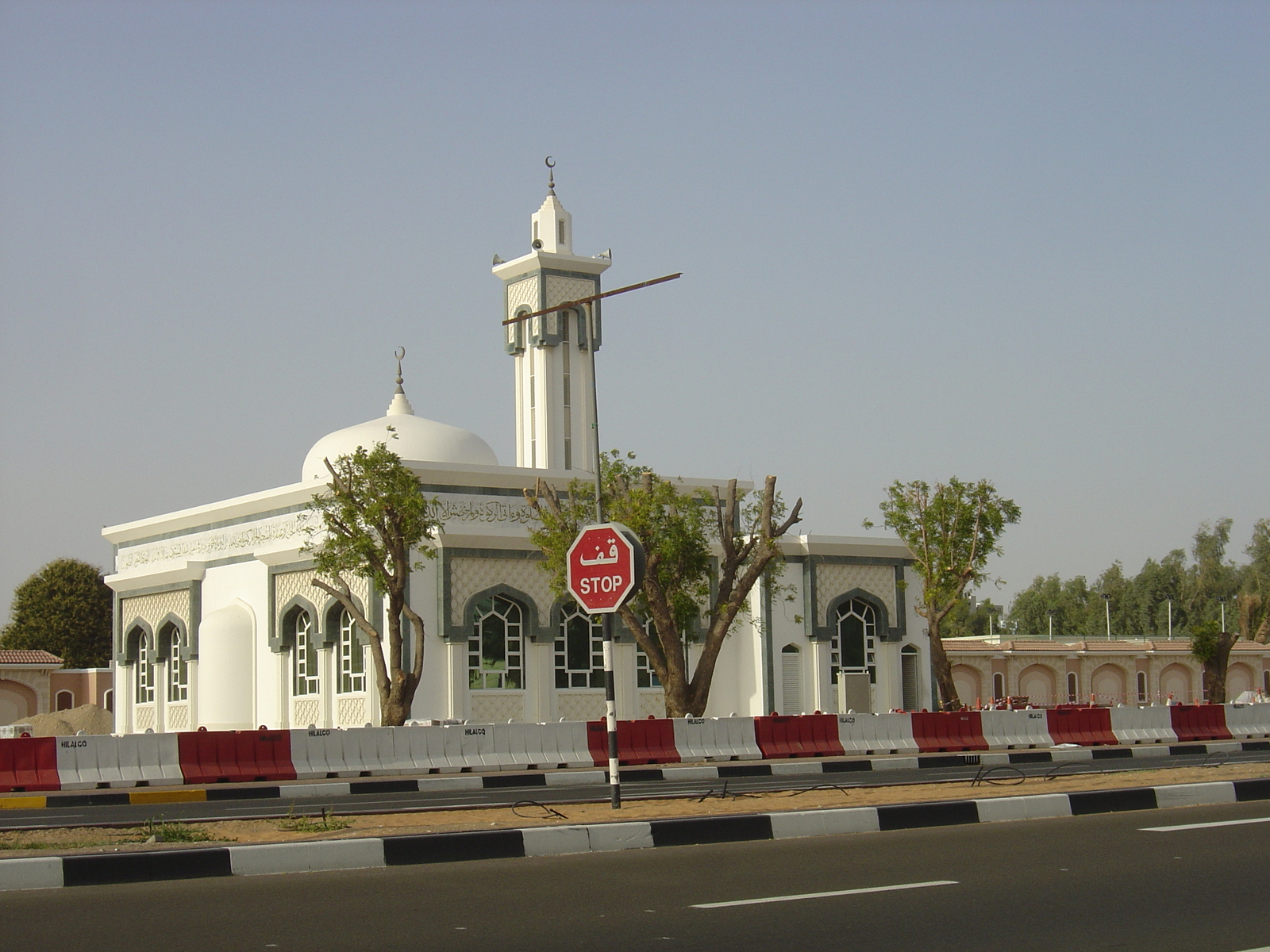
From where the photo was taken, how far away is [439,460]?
35.6 metres

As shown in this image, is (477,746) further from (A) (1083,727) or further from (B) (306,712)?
(B) (306,712)

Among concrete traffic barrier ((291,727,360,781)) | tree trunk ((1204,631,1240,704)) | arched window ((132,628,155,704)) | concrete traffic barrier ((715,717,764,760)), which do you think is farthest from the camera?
tree trunk ((1204,631,1240,704))

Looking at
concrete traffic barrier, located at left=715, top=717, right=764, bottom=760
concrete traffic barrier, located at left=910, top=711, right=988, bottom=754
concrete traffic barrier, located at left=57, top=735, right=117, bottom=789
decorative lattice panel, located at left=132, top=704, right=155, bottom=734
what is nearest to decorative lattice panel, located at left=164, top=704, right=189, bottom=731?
decorative lattice panel, located at left=132, top=704, right=155, bottom=734

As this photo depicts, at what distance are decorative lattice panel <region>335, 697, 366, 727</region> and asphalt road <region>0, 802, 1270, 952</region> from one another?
889 inches

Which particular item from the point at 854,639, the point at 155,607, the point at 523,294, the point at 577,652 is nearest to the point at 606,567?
the point at 577,652

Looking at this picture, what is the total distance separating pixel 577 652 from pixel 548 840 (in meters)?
23.6

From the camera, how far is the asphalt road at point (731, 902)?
21.2ft

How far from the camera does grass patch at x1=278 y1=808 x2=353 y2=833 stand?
10.8 m

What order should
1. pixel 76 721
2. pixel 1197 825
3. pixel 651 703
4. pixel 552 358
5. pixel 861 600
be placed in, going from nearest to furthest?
1. pixel 1197 825
2. pixel 651 703
3. pixel 861 600
4. pixel 552 358
5. pixel 76 721

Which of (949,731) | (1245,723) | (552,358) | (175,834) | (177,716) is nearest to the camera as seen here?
(175,834)

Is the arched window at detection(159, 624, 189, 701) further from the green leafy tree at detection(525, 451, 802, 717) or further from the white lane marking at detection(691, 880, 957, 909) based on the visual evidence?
the white lane marking at detection(691, 880, 957, 909)

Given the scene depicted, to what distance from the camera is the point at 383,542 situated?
2969 centimetres

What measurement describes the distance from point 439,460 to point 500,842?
26.3 m

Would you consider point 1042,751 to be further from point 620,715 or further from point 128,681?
point 128,681
